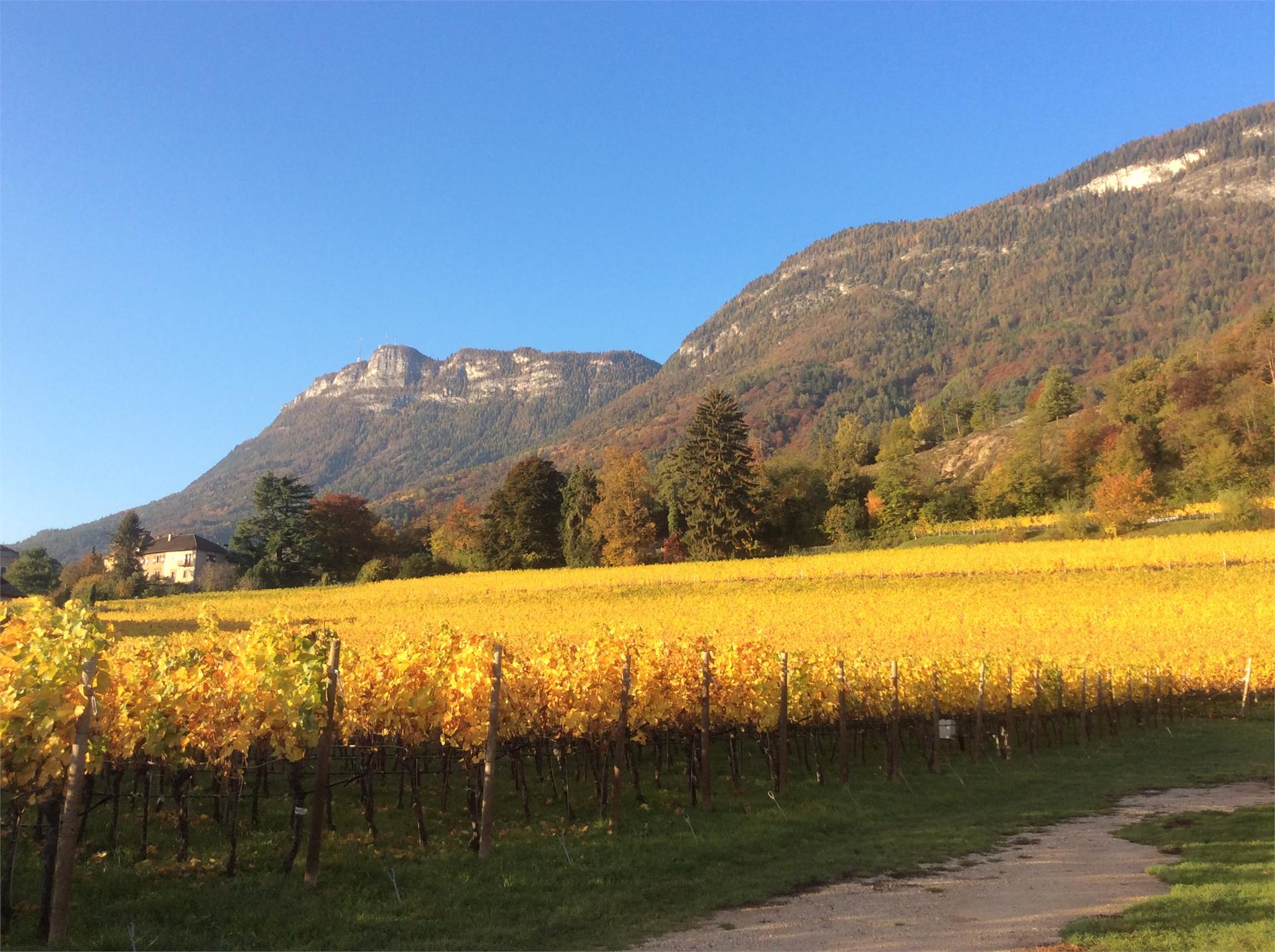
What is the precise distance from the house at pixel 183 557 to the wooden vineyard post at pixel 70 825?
10503 cm

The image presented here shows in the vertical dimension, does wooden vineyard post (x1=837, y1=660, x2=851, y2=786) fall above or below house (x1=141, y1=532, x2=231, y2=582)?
below

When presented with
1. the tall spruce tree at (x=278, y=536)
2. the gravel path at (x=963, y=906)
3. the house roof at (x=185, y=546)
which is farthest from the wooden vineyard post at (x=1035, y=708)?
the house roof at (x=185, y=546)

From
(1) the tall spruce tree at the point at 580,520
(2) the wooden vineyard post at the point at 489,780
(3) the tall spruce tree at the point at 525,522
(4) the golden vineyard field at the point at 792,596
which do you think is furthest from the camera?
(3) the tall spruce tree at the point at 525,522

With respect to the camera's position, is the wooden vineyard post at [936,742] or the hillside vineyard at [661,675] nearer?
the hillside vineyard at [661,675]

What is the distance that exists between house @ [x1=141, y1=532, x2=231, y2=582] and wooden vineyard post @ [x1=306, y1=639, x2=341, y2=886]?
340 feet

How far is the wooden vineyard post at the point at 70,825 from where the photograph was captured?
21.9 ft

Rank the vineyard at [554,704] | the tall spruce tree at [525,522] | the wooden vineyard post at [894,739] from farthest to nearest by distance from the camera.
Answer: the tall spruce tree at [525,522]
the wooden vineyard post at [894,739]
the vineyard at [554,704]

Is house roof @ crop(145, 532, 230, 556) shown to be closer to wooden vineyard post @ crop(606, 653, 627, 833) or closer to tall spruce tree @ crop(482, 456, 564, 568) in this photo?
tall spruce tree @ crop(482, 456, 564, 568)

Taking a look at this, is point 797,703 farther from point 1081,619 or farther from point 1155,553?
point 1155,553

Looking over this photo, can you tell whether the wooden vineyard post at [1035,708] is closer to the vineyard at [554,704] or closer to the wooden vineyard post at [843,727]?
the vineyard at [554,704]

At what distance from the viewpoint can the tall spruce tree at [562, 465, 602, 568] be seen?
213ft

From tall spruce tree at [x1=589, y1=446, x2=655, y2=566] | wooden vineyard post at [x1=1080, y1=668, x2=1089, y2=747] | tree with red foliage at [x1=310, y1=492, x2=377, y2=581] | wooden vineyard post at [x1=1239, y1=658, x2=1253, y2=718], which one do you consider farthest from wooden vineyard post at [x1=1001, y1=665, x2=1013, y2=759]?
tree with red foliage at [x1=310, y1=492, x2=377, y2=581]

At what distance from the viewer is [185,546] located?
349 feet

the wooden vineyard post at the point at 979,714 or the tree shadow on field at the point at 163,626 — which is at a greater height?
the tree shadow on field at the point at 163,626
